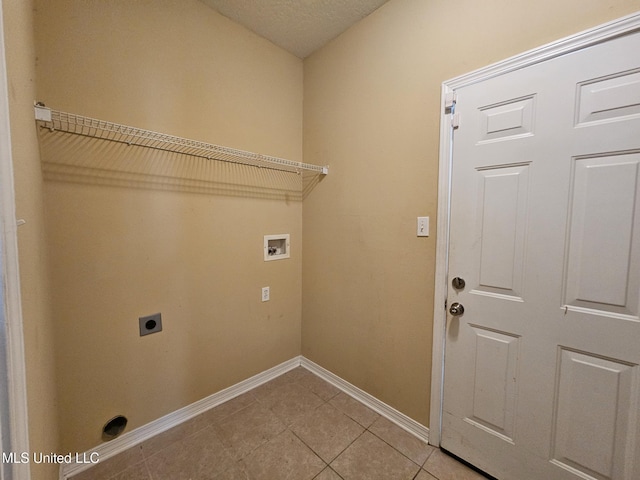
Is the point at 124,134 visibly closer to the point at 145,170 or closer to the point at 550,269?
the point at 145,170

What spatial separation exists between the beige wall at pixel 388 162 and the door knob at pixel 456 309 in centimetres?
14

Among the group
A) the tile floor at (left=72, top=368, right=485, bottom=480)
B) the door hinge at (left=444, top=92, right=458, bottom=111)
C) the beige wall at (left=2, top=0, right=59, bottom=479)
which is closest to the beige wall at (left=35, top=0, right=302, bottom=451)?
the tile floor at (left=72, top=368, right=485, bottom=480)

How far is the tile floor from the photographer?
133cm

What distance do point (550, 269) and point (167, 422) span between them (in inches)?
89.6

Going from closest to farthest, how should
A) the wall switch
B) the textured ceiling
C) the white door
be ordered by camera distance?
1. the white door
2. the wall switch
3. the textured ceiling

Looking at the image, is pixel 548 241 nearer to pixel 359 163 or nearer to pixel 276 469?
pixel 359 163

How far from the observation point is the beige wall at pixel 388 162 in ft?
4.16

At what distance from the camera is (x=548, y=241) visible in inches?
43.8

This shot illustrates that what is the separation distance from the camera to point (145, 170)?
147cm

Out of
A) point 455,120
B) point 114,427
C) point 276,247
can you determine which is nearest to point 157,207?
point 276,247

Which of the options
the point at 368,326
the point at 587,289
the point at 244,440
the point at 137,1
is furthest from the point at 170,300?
the point at 587,289

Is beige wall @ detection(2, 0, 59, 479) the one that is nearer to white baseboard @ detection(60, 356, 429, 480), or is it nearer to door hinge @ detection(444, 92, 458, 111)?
white baseboard @ detection(60, 356, 429, 480)

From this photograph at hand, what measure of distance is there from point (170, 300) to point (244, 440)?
3.14ft

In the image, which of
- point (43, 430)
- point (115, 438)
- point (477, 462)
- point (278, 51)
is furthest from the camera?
point (278, 51)
